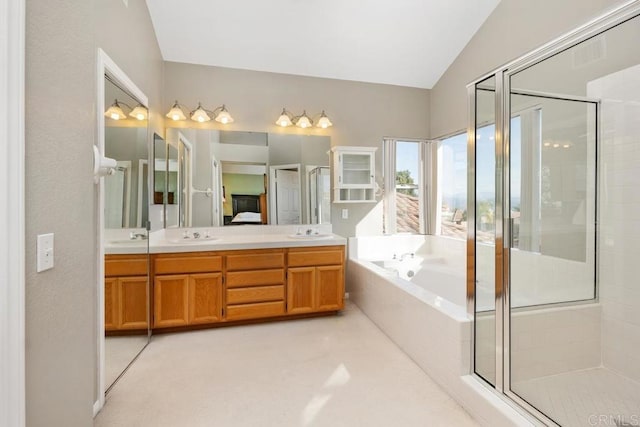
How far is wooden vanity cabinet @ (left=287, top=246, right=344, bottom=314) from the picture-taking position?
10.5 ft

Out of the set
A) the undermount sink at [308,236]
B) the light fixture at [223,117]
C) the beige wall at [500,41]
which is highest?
the beige wall at [500,41]

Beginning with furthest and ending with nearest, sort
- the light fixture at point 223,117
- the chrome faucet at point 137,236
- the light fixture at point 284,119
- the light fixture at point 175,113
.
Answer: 1. the light fixture at point 284,119
2. the light fixture at point 223,117
3. the light fixture at point 175,113
4. the chrome faucet at point 137,236

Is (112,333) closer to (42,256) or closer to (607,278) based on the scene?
(42,256)

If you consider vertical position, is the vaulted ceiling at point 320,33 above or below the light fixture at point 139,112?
above

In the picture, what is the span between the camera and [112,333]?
215 cm

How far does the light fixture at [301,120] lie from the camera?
11.9 ft

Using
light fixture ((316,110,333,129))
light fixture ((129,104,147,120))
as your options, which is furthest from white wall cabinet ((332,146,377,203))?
light fixture ((129,104,147,120))

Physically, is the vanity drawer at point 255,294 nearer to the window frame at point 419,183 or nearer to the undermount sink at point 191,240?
the undermount sink at point 191,240

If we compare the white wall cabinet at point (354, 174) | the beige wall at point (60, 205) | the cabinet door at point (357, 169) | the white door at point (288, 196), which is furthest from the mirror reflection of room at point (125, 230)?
the cabinet door at point (357, 169)

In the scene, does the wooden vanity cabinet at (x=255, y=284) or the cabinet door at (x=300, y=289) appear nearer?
the wooden vanity cabinet at (x=255, y=284)

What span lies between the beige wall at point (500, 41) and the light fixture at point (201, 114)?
2.57 meters

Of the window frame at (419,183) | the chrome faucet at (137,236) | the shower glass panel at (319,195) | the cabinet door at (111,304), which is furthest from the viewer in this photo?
the window frame at (419,183)

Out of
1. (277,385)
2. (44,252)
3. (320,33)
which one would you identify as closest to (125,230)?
(44,252)

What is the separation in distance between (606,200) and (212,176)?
345 centimetres
